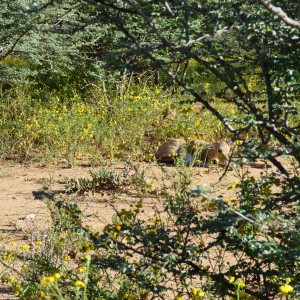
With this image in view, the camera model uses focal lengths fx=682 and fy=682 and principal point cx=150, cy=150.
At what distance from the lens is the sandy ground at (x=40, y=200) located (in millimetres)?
5289

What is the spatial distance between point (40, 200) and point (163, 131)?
3548 millimetres

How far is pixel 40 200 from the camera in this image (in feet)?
19.0

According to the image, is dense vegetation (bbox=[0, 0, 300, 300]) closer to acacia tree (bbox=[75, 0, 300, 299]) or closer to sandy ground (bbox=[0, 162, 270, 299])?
acacia tree (bbox=[75, 0, 300, 299])

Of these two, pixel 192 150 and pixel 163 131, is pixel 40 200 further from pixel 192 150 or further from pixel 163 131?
pixel 163 131

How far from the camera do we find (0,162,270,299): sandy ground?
208 inches

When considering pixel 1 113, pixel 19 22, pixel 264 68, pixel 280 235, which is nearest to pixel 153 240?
pixel 280 235

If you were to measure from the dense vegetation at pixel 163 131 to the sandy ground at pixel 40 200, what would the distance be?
0.22 meters

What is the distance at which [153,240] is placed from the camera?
2920mm

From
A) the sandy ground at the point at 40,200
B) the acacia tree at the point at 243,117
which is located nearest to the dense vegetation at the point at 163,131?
the acacia tree at the point at 243,117

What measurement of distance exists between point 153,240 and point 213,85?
10672 mm

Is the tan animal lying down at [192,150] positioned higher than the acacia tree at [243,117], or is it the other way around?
the acacia tree at [243,117]

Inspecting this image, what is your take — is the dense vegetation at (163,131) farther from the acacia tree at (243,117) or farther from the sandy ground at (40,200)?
the sandy ground at (40,200)

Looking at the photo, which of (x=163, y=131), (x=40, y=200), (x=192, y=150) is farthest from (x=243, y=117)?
(x=163, y=131)

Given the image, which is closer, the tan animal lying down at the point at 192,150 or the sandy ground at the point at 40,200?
the sandy ground at the point at 40,200
